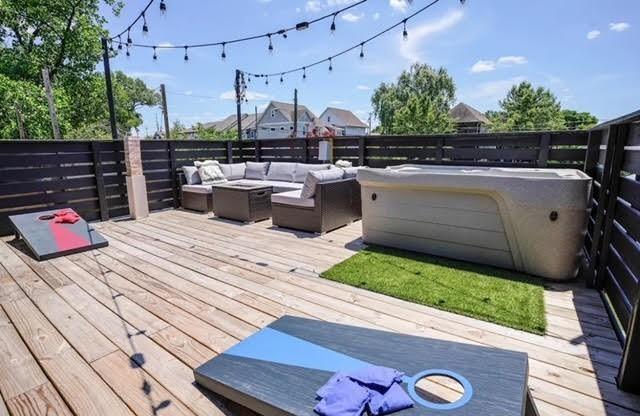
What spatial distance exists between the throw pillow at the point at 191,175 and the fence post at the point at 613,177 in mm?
5545

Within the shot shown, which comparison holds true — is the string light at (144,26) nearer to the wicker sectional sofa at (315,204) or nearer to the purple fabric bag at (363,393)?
the wicker sectional sofa at (315,204)

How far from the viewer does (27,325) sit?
2062 millimetres

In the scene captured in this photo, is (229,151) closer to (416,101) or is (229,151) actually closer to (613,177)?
(613,177)

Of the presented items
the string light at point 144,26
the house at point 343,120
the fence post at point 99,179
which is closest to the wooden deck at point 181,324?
the fence post at point 99,179

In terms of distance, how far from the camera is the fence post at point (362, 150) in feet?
18.3

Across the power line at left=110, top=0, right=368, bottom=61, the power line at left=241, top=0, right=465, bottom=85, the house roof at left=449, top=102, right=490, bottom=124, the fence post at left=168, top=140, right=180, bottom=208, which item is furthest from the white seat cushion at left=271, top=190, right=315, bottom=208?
the house roof at left=449, top=102, right=490, bottom=124

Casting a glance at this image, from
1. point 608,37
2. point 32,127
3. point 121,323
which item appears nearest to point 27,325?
point 121,323

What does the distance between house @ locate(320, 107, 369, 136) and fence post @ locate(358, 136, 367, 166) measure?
30.1 m

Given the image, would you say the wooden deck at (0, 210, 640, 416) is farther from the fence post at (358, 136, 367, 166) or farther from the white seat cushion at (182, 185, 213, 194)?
the fence post at (358, 136, 367, 166)

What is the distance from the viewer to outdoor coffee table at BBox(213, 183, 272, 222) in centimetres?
478

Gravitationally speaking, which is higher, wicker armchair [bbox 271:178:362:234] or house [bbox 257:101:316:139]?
house [bbox 257:101:316:139]

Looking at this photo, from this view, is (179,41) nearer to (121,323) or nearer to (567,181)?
(121,323)

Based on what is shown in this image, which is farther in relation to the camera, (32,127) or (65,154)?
(32,127)

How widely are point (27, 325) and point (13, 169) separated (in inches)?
138
